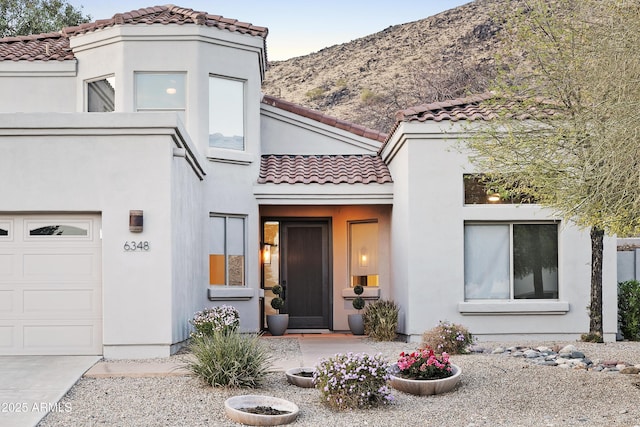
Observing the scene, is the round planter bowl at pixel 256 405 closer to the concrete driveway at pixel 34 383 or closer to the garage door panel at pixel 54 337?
the concrete driveway at pixel 34 383

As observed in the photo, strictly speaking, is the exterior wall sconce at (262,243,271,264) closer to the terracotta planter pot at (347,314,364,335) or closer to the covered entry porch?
the covered entry porch

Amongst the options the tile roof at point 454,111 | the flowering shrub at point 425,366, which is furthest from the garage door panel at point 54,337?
the tile roof at point 454,111

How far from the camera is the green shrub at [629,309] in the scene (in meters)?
14.2

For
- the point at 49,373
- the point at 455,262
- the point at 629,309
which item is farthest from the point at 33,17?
the point at 629,309

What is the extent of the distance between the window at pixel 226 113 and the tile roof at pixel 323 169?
41.0 inches

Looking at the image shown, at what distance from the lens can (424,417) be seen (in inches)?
317

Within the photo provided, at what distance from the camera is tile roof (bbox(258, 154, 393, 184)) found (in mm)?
15992

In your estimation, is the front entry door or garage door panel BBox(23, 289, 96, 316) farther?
the front entry door

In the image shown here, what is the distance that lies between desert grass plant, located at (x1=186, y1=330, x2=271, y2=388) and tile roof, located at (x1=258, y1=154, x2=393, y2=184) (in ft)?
22.7

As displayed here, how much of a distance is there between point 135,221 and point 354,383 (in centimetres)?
474

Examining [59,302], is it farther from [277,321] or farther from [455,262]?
[455,262]

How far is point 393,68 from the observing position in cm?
4797

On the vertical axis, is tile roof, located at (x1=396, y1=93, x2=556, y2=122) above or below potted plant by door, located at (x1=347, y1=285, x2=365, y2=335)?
above

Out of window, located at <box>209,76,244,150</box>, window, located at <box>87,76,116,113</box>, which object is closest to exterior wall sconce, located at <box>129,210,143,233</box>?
window, located at <box>209,76,244,150</box>
